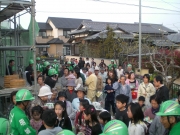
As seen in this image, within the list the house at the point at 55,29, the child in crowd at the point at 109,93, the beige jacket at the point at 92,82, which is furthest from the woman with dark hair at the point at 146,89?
the house at the point at 55,29

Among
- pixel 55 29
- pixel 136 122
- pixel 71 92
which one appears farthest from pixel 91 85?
pixel 55 29

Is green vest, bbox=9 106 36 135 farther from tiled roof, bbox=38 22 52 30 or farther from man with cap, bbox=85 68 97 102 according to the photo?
tiled roof, bbox=38 22 52 30

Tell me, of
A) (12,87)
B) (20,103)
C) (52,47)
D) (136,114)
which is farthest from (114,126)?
(52,47)

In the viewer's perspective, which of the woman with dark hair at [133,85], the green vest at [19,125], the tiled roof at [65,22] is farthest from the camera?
the tiled roof at [65,22]

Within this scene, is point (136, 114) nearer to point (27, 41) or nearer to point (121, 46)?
point (27, 41)

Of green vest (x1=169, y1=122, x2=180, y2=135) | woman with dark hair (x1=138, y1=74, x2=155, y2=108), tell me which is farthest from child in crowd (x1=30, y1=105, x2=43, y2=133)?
woman with dark hair (x1=138, y1=74, x2=155, y2=108)

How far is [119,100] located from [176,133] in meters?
1.73

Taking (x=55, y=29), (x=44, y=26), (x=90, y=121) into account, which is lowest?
(x=90, y=121)

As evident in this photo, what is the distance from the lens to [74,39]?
91.9 ft

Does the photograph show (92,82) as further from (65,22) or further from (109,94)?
(65,22)

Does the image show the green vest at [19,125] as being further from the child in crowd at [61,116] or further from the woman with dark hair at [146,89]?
the woman with dark hair at [146,89]

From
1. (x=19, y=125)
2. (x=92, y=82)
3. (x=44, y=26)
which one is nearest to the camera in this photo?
(x=19, y=125)

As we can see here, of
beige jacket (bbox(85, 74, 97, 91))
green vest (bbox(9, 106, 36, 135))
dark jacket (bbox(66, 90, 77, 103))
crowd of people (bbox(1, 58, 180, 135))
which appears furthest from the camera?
beige jacket (bbox(85, 74, 97, 91))

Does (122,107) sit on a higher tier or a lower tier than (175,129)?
lower
